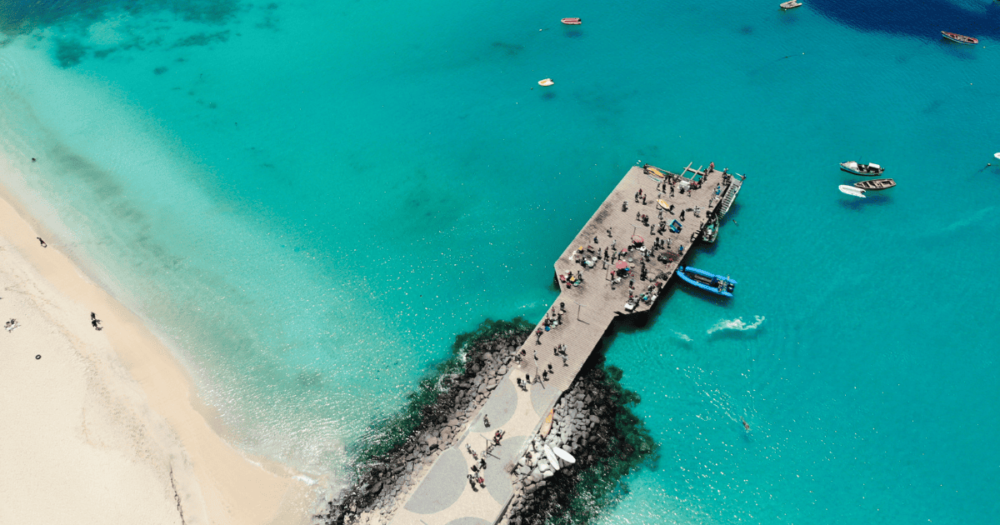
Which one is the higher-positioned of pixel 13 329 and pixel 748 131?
pixel 748 131

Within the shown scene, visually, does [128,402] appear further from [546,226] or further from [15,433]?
[546,226]

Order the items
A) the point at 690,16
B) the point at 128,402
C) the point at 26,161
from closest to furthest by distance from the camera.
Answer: the point at 128,402 < the point at 26,161 < the point at 690,16

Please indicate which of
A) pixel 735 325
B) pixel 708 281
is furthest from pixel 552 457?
pixel 708 281

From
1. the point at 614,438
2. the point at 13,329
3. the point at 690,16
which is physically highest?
the point at 690,16

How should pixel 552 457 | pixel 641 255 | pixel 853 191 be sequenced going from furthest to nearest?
pixel 853 191, pixel 641 255, pixel 552 457

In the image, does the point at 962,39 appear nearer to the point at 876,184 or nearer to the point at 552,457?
the point at 876,184

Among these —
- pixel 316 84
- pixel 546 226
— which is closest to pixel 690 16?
pixel 546 226

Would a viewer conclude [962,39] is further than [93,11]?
No
